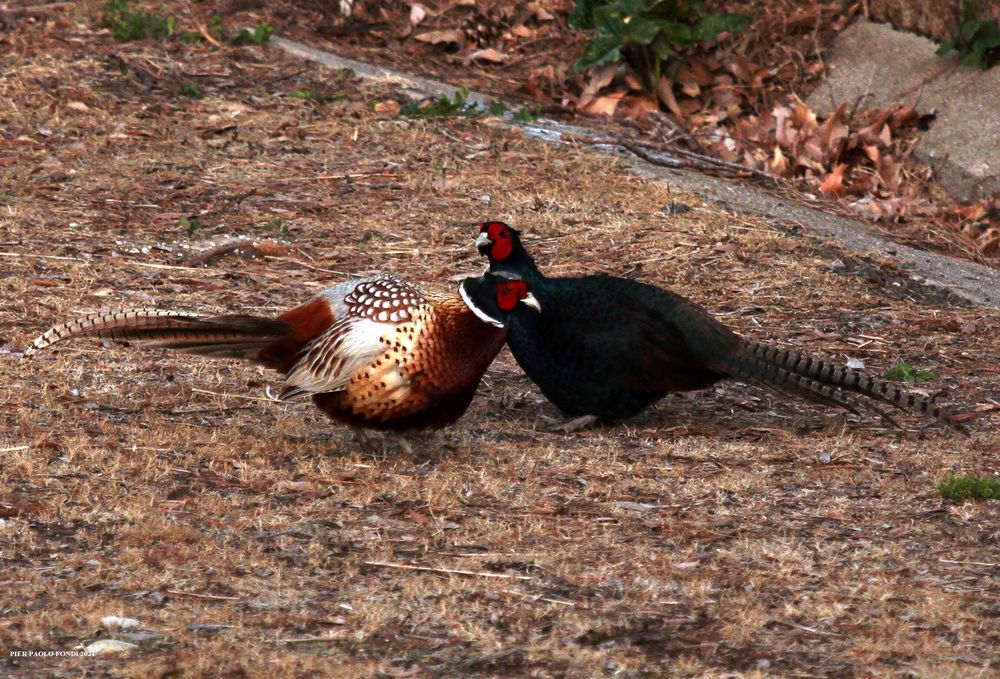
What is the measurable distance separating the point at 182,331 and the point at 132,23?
567 centimetres

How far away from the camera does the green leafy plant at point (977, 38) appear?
9750 mm

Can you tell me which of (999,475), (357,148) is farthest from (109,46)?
(999,475)

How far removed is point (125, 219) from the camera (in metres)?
7.84

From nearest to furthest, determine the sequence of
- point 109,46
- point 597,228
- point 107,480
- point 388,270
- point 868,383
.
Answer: point 107,480 < point 868,383 < point 388,270 < point 597,228 < point 109,46

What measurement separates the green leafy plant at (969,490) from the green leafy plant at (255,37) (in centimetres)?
680

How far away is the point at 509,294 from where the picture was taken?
5094 mm

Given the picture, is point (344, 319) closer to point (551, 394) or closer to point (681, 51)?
point (551, 394)

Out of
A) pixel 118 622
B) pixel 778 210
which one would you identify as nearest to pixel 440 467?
pixel 118 622

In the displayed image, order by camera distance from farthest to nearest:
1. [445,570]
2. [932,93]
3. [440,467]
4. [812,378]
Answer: [932,93] < [812,378] < [440,467] < [445,570]

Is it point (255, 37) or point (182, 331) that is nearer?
point (182, 331)

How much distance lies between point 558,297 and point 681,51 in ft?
16.3

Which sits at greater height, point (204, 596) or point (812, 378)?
point (812, 378)

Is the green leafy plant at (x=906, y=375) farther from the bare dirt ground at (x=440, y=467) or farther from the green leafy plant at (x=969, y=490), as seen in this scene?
the green leafy plant at (x=969, y=490)

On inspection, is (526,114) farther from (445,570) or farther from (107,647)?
(107,647)
